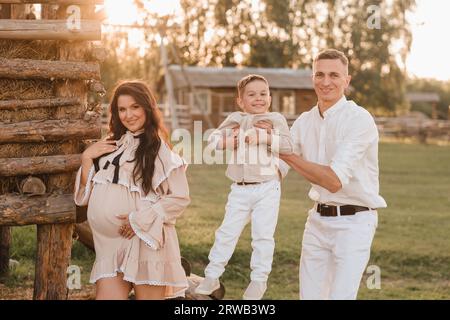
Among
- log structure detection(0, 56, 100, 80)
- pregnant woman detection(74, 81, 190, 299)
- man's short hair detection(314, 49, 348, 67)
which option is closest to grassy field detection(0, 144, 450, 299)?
log structure detection(0, 56, 100, 80)

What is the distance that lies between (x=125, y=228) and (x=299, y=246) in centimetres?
662

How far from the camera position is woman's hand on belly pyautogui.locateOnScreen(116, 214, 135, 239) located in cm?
522

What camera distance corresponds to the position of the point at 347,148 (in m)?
5.29

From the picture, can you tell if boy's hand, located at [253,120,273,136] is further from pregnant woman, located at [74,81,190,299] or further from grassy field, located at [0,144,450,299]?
grassy field, located at [0,144,450,299]

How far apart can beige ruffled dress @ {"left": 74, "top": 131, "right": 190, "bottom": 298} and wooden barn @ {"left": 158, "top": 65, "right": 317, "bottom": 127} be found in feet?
109

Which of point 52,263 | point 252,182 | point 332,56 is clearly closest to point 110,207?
point 252,182

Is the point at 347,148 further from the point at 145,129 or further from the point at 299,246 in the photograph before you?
the point at 299,246

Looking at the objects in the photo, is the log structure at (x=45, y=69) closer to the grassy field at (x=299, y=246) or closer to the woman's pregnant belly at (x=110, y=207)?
the woman's pregnant belly at (x=110, y=207)

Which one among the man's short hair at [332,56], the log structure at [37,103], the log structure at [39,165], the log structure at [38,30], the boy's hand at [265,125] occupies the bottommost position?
the log structure at [39,165]

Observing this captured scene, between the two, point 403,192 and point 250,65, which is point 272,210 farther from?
point 250,65

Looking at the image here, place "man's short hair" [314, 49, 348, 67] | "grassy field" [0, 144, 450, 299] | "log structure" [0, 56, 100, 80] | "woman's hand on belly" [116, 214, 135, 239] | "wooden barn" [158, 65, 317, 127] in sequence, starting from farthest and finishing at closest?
"wooden barn" [158, 65, 317, 127] → "grassy field" [0, 144, 450, 299] → "log structure" [0, 56, 100, 80] → "man's short hair" [314, 49, 348, 67] → "woman's hand on belly" [116, 214, 135, 239]

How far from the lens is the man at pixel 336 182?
5.29 m

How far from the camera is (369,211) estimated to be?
215 inches

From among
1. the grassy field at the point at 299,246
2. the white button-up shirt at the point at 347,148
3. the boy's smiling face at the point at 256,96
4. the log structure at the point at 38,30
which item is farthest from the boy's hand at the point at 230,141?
the grassy field at the point at 299,246
